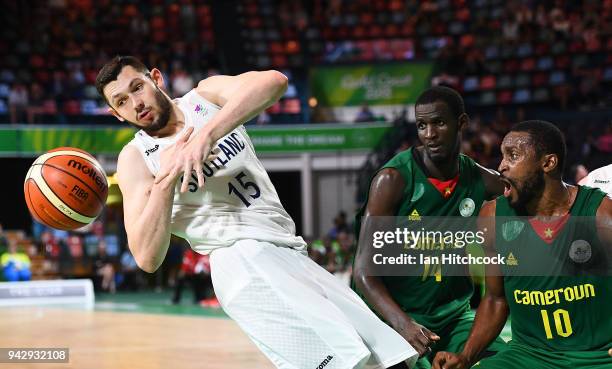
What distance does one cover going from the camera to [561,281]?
12.6 feet

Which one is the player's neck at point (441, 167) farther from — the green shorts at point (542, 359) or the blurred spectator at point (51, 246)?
the blurred spectator at point (51, 246)

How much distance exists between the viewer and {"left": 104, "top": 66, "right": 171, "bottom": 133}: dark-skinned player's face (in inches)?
151

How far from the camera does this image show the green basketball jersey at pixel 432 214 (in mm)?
4500

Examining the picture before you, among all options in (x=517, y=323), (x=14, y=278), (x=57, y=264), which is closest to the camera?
(x=517, y=323)

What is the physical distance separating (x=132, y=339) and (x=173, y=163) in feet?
23.3

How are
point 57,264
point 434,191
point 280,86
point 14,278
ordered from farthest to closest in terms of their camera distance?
point 57,264
point 14,278
point 434,191
point 280,86

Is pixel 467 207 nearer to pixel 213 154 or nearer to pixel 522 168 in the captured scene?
pixel 522 168

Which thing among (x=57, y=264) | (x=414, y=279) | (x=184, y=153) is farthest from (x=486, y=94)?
(x=184, y=153)

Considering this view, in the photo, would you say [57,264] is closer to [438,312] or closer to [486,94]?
[486,94]

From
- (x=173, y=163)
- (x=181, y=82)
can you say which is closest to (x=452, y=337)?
(x=173, y=163)

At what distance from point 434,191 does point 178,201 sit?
4.31ft

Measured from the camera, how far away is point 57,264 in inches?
769

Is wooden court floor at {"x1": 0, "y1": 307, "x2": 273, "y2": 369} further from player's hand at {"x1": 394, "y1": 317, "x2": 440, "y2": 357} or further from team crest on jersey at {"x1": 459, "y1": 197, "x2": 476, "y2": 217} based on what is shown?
player's hand at {"x1": 394, "y1": 317, "x2": 440, "y2": 357}

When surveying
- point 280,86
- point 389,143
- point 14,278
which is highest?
point 280,86
